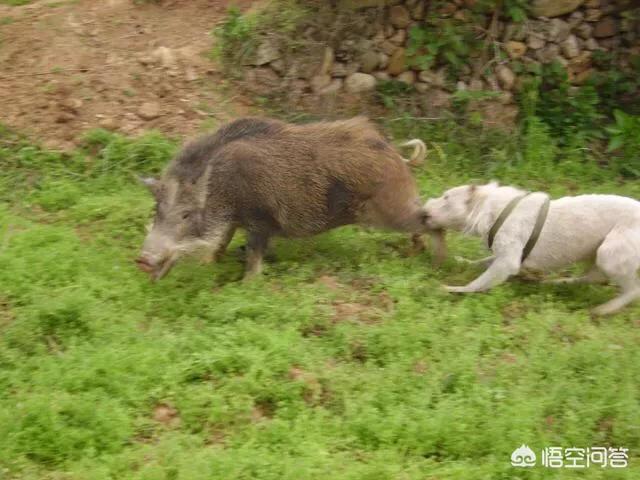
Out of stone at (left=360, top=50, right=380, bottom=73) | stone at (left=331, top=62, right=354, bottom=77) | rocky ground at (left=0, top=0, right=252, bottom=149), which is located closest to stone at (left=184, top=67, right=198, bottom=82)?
rocky ground at (left=0, top=0, right=252, bottom=149)

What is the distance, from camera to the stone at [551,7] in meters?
8.52

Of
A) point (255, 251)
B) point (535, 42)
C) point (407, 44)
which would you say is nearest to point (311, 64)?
point (407, 44)

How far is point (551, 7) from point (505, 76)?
818 millimetres

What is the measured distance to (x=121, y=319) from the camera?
5.48 m

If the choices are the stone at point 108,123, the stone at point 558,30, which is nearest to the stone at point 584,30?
the stone at point 558,30

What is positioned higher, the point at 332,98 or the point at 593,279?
the point at 332,98

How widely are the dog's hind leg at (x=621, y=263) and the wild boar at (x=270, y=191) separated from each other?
122 cm

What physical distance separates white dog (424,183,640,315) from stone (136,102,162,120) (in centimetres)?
322

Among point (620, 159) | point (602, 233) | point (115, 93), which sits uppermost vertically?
point (115, 93)

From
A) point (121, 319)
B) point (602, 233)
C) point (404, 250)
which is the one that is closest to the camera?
point (121, 319)

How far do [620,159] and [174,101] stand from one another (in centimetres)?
417

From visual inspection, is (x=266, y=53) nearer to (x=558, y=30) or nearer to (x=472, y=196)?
(x=558, y=30)

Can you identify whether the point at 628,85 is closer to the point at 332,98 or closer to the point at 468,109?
the point at 468,109

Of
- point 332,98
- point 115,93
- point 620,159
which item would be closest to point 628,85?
point 620,159
